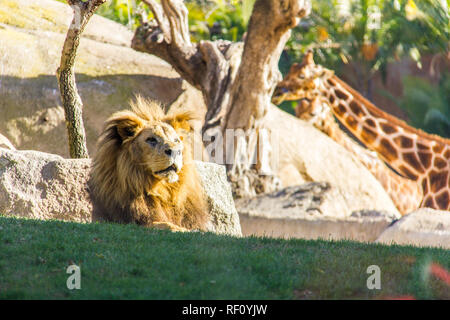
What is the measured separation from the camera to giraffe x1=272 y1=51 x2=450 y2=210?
1853 centimetres

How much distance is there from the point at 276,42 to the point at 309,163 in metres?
3.93

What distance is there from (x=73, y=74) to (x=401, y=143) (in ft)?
34.0

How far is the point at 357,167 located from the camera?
60.0ft

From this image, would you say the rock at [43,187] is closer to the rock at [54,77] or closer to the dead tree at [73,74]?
the dead tree at [73,74]

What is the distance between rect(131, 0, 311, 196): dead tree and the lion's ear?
6600 millimetres

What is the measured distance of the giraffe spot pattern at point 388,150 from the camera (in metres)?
18.6

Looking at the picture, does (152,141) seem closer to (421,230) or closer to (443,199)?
(421,230)

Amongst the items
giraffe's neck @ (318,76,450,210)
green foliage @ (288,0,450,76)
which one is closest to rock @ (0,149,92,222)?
giraffe's neck @ (318,76,450,210)

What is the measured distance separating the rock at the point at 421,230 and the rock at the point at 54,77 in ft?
21.8

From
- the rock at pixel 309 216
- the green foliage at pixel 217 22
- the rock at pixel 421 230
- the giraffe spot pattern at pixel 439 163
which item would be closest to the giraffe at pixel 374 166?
the giraffe spot pattern at pixel 439 163

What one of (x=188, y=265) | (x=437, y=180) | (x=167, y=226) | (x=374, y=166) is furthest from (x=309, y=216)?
(x=188, y=265)

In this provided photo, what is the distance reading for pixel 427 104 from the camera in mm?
25922

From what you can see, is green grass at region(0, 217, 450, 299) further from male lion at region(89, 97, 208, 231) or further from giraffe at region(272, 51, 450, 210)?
giraffe at region(272, 51, 450, 210)
